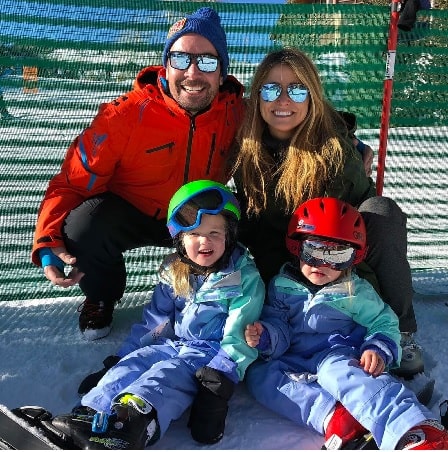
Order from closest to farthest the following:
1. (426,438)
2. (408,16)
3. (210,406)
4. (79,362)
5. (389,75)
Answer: (426,438) → (210,406) → (79,362) → (389,75) → (408,16)

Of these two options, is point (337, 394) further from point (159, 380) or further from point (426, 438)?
point (159, 380)

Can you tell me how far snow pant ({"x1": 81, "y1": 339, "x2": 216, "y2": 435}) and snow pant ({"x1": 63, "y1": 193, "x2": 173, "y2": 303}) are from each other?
0.66 m

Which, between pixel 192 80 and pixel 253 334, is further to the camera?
pixel 192 80

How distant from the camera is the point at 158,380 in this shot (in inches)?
92.0

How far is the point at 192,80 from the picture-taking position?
290 centimetres

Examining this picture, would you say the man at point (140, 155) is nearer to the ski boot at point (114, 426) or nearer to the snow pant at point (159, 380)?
the snow pant at point (159, 380)

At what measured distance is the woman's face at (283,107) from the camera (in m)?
2.86

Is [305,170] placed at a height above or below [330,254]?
above

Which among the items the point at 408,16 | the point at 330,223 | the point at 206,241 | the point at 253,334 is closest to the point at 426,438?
the point at 253,334

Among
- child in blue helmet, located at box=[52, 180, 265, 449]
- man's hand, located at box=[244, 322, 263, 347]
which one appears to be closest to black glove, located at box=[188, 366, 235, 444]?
child in blue helmet, located at box=[52, 180, 265, 449]

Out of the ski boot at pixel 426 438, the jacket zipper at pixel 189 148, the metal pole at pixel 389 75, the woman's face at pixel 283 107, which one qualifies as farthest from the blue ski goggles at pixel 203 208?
the metal pole at pixel 389 75

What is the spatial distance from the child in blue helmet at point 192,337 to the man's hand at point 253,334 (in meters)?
0.04

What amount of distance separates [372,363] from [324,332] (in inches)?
13.3

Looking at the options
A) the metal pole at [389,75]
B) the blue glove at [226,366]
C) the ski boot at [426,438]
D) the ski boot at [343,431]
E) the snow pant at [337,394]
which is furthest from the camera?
the metal pole at [389,75]
